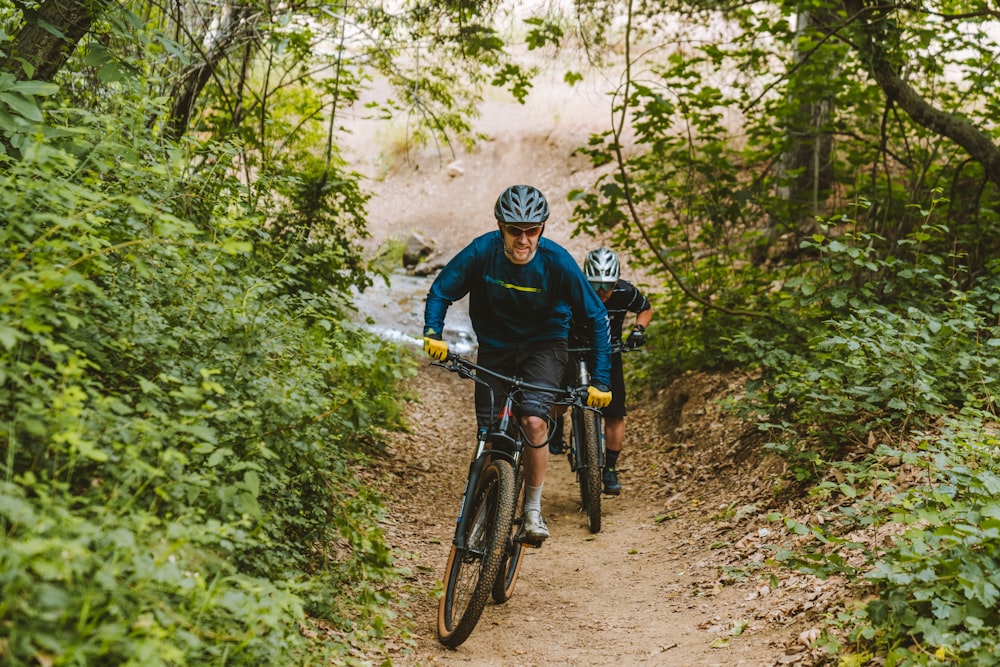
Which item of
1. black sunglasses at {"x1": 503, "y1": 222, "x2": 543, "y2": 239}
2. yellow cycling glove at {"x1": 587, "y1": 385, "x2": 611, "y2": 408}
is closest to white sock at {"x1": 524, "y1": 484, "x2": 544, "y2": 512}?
yellow cycling glove at {"x1": 587, "y1": 385, "x2": 611, "y2": 408}

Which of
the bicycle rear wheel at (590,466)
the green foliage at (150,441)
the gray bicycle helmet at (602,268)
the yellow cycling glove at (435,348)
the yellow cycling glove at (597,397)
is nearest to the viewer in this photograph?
the green foliage at (150,441)

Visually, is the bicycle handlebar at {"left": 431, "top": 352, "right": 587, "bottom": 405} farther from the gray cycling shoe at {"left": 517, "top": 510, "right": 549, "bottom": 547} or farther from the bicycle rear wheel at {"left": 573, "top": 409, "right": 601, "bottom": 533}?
the bicycle rear wheel at {"left": 573, "top": 409, "right": 601, "bottom": 533}

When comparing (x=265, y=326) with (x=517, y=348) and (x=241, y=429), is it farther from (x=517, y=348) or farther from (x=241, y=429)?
(x=517, y=348)

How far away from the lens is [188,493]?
265 centimetres

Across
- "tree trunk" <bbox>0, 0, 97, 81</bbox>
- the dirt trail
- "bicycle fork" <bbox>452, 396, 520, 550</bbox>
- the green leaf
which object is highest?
"tree trunk" <bbox>0, 0, 97, 81</bbox>

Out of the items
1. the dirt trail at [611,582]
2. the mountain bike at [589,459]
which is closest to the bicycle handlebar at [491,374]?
the dirt trail at [611,582]

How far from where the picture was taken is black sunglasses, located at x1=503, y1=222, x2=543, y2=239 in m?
4.45

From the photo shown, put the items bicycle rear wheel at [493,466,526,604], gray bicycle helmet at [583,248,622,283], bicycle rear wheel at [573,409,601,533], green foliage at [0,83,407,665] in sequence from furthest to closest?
gray bicycle helmet at [583,248,622,283]
bicycle rear wheel at [573,409,601,533]
bicycle rear wheel at [493,466,526,604]
green foliage at [0,83,407,665]

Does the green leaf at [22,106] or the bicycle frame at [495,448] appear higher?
the green leaf at [22,106]

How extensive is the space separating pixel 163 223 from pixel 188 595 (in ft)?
3.97

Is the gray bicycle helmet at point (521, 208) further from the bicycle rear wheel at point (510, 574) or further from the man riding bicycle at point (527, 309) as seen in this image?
the bicycle rear wheel at point (510, 574)

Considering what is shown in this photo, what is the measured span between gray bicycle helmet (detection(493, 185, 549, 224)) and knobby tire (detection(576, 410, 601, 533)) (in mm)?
2237

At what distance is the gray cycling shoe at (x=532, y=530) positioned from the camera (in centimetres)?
456

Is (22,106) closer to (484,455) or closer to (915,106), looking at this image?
(484,455)
